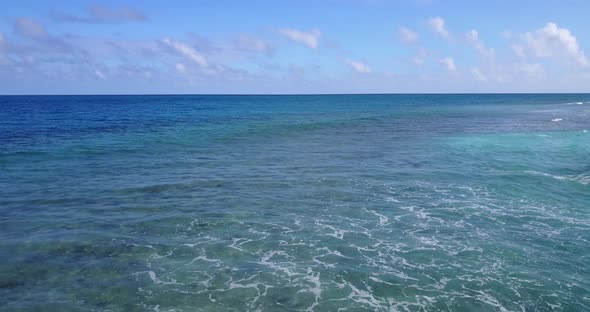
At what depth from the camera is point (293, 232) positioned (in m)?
19.8

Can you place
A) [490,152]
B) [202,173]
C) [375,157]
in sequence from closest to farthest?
[202,173], [375,157], [490,152]

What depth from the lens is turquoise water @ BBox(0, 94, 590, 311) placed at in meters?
14.4

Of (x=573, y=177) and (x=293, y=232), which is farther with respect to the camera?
(x=573, y=177)

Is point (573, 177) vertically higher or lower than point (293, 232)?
higher

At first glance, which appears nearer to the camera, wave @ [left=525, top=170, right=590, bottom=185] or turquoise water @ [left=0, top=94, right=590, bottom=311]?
turquoise water @ [left=0, top=94, right=590, bottom=311]

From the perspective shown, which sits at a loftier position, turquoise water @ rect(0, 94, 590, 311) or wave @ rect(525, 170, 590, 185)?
wave @ rect(525, 170, 590, 185)

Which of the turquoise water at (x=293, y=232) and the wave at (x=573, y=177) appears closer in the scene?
the turquoise water at (x=293, y=232)

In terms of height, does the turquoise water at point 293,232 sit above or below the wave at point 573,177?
below

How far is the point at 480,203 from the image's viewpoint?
24094 millimetres

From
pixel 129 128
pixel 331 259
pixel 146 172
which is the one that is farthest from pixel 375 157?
pixel 129 128

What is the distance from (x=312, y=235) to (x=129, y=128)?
4848 cm

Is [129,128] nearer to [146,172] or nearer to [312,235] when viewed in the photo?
[146,172]

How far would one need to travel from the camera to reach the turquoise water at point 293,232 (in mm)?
14414

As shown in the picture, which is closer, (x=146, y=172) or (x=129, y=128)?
(x=146, y=172)
